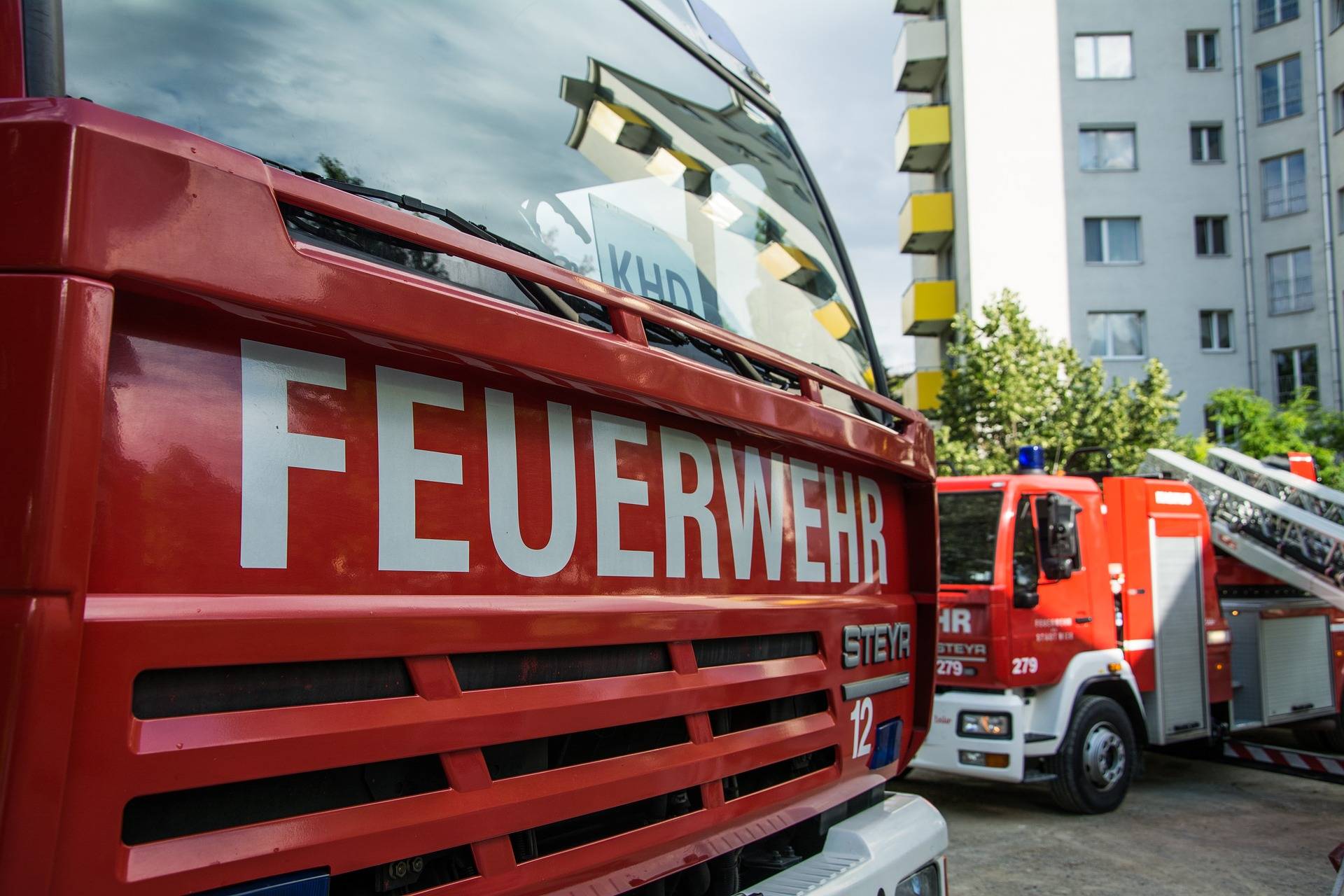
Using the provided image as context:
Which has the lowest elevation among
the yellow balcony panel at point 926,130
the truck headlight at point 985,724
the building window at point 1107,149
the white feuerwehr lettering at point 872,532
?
the truck headlight at point 985,724

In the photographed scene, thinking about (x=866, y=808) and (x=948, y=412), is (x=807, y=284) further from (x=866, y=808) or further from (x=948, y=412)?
(x=948, y=412)

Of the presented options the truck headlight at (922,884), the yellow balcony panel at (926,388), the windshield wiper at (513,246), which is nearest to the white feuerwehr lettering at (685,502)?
the windshield wiper at (513,246)

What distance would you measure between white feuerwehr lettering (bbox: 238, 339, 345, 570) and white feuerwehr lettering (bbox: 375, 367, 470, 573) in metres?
0.11

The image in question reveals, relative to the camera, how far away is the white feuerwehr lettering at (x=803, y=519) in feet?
7.86

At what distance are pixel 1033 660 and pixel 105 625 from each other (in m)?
6.60

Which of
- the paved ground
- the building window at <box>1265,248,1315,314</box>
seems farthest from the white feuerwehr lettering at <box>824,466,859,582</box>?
the building window at <box>1265,248,1315,314</box>

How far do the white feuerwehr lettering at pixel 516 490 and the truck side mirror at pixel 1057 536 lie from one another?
5.66 metres

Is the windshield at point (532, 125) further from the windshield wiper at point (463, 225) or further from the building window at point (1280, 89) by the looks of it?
the building window at point (1280, 89)

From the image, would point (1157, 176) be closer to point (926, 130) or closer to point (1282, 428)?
point (926, 130)

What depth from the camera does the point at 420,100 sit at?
1.83m

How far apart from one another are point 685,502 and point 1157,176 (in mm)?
26220

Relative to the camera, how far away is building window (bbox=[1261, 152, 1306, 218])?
24.4m

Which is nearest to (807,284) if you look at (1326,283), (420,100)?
(420,100)

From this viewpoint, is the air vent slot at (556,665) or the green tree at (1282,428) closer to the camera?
the air vent slot at (556,665)
